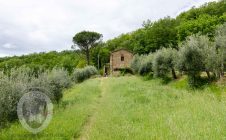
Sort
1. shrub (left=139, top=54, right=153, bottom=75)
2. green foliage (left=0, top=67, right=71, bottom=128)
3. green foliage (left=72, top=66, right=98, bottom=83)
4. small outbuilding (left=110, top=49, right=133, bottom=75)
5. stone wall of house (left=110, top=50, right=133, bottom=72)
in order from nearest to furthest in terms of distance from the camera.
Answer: green foliage (left=0, top=67, right=71, bottom=128), shrub (left=139, top=54, right=153, bottom=75), green foliage (left=72, top=66, right=98, bottom=83), small outbuilding (left=110, top=49, right=133, bottom=75), stone wall of house (left=110, top=50, right=133, bottom=72)

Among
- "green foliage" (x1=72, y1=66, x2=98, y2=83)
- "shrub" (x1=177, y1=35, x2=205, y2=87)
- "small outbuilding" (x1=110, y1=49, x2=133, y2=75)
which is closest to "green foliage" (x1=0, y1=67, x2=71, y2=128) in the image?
"shrub" (x1=177, y1=35, x2=205, y2=87)

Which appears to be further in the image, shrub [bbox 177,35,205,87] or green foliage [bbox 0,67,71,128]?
shrub [bbox 177,35,205,87]

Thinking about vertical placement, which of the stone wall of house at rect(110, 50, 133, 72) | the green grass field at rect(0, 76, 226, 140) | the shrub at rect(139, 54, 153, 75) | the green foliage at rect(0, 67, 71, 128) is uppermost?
the stone wall of house at rect(110, 50, 133, 72)

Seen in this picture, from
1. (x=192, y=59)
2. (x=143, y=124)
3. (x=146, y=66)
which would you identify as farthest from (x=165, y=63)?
(x=143, y=124)

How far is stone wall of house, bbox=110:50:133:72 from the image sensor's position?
255 ft

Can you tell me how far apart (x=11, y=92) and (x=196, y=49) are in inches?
737

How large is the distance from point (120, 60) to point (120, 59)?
272 millimetres

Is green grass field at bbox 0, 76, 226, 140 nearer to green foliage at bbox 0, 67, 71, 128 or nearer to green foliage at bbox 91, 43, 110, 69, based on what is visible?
green foliage at bbox 0, 67, 71, 128

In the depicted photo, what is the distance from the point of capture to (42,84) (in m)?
21.2

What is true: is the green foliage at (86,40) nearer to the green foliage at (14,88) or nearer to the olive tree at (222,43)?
the olive tree at (222,43)

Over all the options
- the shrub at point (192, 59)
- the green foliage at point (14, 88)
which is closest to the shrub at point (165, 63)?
the shrub at point (192, 59)

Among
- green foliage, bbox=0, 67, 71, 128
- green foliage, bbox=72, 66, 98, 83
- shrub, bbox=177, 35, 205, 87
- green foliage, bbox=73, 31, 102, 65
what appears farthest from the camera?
green foliage, bbox=73, 31, 102, 65

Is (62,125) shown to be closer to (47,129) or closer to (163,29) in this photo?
(47,129)

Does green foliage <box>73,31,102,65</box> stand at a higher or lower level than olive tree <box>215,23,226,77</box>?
higher
